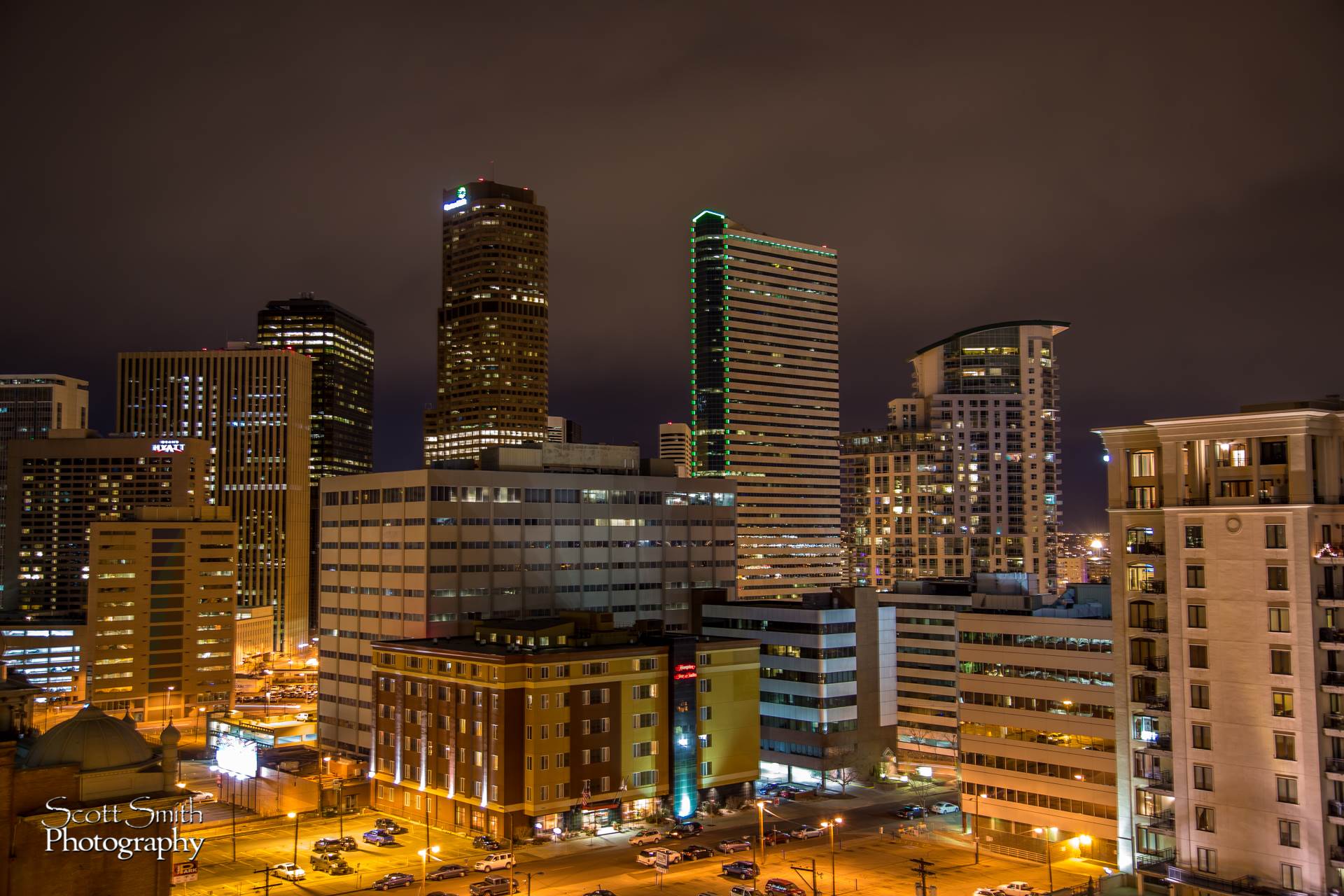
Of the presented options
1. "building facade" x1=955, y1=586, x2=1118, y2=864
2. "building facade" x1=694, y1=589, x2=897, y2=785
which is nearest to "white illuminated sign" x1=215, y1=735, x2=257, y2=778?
"building facade" x1=694, y1=589, x2=897, y2=785

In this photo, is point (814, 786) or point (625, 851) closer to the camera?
point (625, 851)

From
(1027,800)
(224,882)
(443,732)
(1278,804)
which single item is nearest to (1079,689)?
(1027,800)

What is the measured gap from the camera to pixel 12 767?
162 feet

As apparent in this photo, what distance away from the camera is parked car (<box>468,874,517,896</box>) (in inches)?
3374

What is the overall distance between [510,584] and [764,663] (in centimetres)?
3414

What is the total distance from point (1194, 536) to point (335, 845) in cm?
7750

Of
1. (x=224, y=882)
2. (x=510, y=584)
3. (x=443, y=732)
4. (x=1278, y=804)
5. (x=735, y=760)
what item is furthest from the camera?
(x=510, y=584)

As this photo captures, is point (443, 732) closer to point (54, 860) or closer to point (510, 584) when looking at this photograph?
point (510, 584)

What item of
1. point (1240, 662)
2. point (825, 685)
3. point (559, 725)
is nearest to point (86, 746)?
point (559, 725)

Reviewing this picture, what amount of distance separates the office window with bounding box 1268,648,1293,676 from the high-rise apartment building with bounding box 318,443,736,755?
8958 centimetres

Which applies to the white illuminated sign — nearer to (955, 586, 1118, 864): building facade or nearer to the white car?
the white car

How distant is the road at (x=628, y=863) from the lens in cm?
8838

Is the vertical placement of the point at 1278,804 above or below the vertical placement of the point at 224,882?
above

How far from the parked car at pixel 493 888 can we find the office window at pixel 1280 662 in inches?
2251
